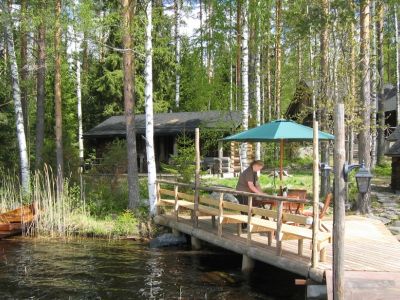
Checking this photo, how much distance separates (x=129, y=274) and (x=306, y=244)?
3403mm

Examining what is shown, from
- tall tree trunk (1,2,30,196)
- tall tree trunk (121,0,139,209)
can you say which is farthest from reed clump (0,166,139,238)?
tall tree trunk (1,2,30,196)

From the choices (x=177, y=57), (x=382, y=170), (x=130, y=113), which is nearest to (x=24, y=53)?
(x=130, y=113)

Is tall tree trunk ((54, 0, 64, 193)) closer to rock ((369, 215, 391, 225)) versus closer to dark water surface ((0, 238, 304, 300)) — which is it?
dark water surface ((0, 238, 304, 300))

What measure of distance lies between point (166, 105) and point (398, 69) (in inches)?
561

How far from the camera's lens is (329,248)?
8734 millimetres

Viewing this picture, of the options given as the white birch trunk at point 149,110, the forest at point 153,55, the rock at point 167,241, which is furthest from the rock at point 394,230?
the white birch trunk at point 149,110

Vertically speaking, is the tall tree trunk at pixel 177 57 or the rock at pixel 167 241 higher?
the tall tree trunk at pixel 177 57

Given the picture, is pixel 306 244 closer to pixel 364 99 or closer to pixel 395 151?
pixel 364 99

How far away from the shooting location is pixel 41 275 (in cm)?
927

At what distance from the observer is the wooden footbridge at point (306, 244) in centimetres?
662

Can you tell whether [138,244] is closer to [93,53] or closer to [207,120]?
[207,120]

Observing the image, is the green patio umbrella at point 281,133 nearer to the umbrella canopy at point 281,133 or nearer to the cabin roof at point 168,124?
the umbrella canopy at point 281,133

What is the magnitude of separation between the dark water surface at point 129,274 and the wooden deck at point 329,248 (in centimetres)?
56

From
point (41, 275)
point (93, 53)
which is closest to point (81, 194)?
point (41, 275)
